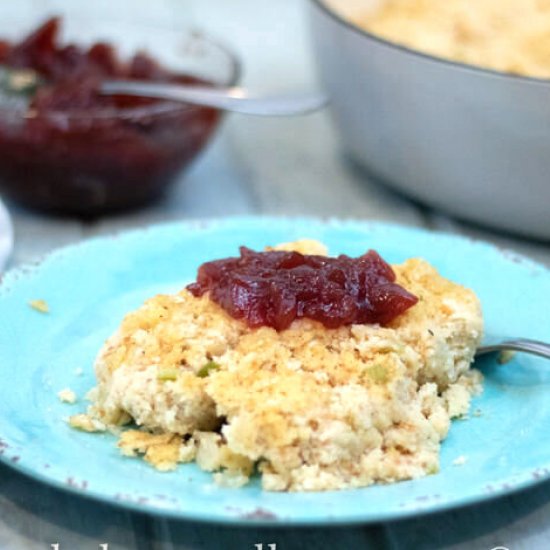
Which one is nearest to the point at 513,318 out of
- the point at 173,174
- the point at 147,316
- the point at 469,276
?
the point at 469,276

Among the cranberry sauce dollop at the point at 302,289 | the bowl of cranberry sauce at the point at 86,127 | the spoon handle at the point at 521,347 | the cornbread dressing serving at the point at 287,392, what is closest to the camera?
the cornbread dressing serving at the point at 287,392

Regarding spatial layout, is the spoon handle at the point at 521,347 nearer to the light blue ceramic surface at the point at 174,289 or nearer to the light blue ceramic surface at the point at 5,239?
the light blue ceramic surface at the point at 174,289

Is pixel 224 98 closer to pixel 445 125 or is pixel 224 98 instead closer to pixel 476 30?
pixel 445 125

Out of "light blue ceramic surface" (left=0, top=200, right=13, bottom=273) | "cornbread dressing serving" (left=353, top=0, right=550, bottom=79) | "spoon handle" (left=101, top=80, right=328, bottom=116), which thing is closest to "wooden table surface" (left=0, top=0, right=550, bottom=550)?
"light blue ceramic surface" (left=0, top=200, right=13, bottom=273)

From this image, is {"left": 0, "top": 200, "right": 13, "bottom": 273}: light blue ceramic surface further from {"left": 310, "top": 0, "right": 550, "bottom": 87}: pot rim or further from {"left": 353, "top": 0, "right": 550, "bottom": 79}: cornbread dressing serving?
{"left": 353, "top": 0, "right": 550, "bottom": 79}: cornbread dressing serving

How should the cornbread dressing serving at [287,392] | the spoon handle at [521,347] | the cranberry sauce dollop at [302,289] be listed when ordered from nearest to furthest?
the cornbread dressing serving at [287,392], the cranberry sauce dollop at [302,289], the spoon handle at [521,347]

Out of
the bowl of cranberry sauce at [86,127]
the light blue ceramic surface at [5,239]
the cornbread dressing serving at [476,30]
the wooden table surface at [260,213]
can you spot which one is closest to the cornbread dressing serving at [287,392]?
the wooden table surface at [260,213]

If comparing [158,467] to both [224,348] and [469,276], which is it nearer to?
[224,348]

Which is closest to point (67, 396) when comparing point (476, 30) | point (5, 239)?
point (5, 239)
